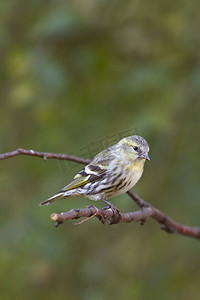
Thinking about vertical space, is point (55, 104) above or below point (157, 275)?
above

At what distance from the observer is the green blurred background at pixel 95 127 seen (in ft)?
12.6

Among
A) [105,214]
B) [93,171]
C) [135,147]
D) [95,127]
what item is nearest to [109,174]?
[93,171]

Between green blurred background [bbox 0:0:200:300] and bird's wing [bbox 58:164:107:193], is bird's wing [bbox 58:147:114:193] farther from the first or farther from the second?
green blurred background [bbox 0:0:200:300]

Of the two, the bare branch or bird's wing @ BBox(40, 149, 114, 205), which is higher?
the bare branch

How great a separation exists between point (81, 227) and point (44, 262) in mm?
435

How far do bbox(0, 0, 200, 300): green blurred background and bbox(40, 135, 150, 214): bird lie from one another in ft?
3.57

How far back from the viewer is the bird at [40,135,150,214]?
2381mm

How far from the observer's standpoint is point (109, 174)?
2.51m

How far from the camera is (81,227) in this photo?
4.26 metres

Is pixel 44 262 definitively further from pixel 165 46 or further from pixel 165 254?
pixel 165 46

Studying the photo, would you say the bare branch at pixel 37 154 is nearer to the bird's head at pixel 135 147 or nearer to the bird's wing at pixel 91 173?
the bird's wing at pixel 91 173

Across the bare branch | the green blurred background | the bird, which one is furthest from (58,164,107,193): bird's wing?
the green blurred background

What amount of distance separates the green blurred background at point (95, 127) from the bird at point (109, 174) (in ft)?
3.57

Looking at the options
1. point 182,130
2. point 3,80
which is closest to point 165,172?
point 182,130
